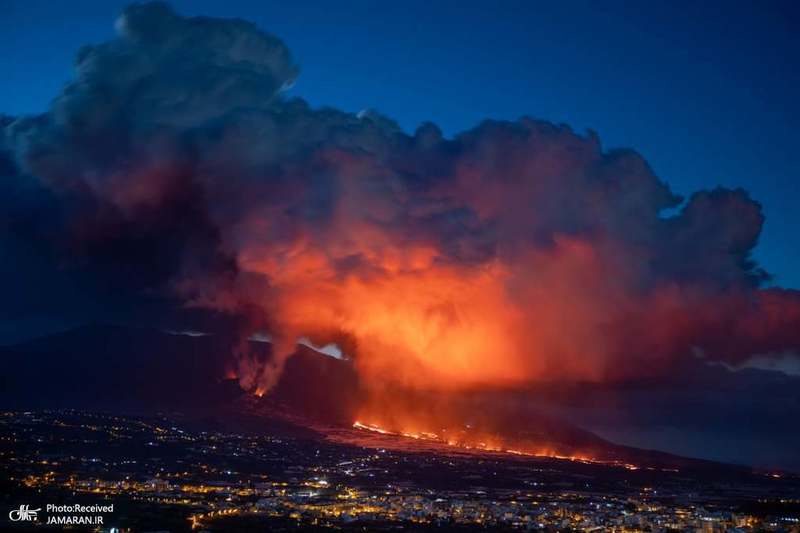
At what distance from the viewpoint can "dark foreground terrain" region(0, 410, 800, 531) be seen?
62.9 m

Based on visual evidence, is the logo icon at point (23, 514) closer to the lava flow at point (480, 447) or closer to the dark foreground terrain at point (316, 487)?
the dark foreground terrain at point (316, 487)

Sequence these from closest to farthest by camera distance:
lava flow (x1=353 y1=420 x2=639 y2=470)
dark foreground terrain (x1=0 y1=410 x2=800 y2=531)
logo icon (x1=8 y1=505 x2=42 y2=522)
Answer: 1. logo icon (x1=8 y1=505 x2=42 y2=522)
2. dark foreground terrain (x1=0 y1=410 x2=800 y2=531)
3. lava flow (x1=353 y1=420 x2=639 y2=470)

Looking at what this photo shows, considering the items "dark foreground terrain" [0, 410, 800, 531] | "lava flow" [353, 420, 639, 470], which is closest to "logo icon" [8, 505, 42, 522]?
"dark foreground terrain" [0, 410, 800, 531]

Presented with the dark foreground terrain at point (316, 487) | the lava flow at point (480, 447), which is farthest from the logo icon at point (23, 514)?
the lava flow at point (480, 447)

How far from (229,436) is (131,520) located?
71.3 metres

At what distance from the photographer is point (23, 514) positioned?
171ft

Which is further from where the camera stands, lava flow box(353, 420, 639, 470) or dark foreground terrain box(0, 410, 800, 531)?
lava flow box(353, 420, 639, 470)

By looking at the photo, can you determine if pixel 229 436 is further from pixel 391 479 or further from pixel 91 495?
pixel 91 495

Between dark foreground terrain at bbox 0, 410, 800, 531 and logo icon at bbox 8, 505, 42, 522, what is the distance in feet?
1.58

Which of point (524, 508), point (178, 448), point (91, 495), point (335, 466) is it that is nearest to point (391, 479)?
point (335, 466)

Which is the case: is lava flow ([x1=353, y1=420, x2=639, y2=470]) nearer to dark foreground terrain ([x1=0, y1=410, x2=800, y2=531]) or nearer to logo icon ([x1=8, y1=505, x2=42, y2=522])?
dark foreground terrain ([x1=0, y1=410, x2=800, y2=531])

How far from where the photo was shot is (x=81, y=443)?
103 metres

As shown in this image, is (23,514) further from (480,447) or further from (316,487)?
(480,447)

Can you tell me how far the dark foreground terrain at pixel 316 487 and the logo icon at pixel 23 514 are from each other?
481 mm
